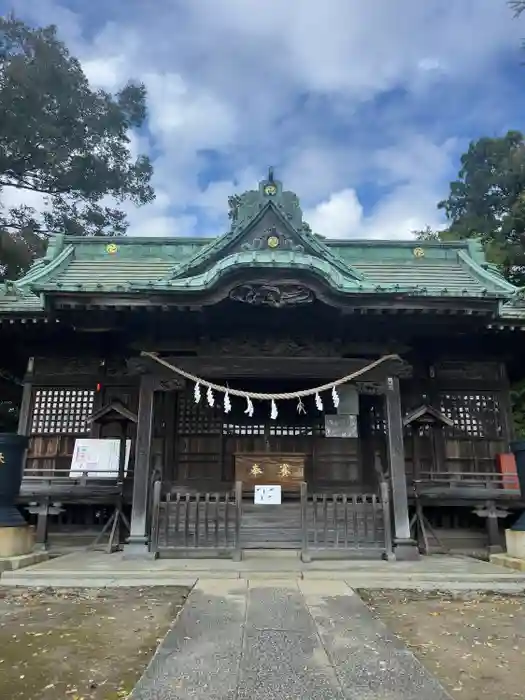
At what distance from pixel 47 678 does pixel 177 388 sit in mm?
6386

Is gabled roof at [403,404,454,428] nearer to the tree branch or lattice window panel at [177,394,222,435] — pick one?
lattice window panel at [177,394,222,435]

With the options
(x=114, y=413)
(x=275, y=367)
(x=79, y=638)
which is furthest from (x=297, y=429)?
(x=79, y=638)

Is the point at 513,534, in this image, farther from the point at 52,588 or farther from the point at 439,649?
the point at 52,588

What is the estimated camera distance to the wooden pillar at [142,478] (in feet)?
29.3

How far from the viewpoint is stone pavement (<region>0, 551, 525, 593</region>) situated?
23.2 feet

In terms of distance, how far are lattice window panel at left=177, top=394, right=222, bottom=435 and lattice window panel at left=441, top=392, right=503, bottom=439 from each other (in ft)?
17.5

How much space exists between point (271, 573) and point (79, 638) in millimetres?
3445

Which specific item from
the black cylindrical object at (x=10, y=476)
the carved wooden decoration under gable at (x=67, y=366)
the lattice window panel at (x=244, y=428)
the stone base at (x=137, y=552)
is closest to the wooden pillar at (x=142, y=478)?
the stone base at (x=137, y=552)

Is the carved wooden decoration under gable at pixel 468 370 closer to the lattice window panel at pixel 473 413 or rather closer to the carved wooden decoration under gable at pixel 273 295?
the lattice window panel at pixel 473 413

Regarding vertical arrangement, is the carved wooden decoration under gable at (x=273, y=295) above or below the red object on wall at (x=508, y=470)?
above

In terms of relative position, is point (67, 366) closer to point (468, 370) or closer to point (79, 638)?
point (79, 638)

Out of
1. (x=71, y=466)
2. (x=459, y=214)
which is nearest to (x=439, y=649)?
(x=71, y=466)

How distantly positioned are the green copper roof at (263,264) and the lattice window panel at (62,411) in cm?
225

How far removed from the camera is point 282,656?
3963mm
